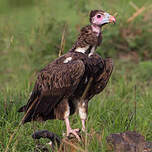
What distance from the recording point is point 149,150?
4488 mm

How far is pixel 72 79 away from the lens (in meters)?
5.29

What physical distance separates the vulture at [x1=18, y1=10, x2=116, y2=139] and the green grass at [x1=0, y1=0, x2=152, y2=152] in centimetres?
23

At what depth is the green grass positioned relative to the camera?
5.62 metres

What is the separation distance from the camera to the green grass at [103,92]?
5625 mm

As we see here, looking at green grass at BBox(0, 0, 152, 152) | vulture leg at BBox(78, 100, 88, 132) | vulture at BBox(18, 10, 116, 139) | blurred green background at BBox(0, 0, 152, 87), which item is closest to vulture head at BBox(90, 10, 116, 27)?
vulture at BBox(18, 10, 116, 139)

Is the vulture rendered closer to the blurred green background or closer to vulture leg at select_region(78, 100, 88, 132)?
vulture leg at select_region(78, 100, 88, 132)

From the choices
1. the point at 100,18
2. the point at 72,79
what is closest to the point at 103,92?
the point at 100,18

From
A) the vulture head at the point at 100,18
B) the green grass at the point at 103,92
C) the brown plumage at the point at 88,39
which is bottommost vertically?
the green grass at the point at 103,92

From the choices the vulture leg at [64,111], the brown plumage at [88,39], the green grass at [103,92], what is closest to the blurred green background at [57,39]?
the green grass at [103,92]

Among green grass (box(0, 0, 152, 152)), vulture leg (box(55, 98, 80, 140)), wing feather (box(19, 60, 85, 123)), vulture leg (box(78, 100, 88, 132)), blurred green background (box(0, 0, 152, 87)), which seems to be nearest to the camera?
wing feather (box(19, 60, 85, 123))

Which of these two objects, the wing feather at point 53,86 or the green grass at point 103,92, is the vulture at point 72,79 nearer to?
the wing feather at point 53,86

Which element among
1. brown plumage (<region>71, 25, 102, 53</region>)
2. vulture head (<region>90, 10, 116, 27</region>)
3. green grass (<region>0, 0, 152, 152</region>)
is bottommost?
green grass (<region>0, 0, 152, 152</region>)

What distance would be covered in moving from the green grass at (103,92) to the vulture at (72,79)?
230 mm

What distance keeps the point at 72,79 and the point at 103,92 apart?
1.74 m
